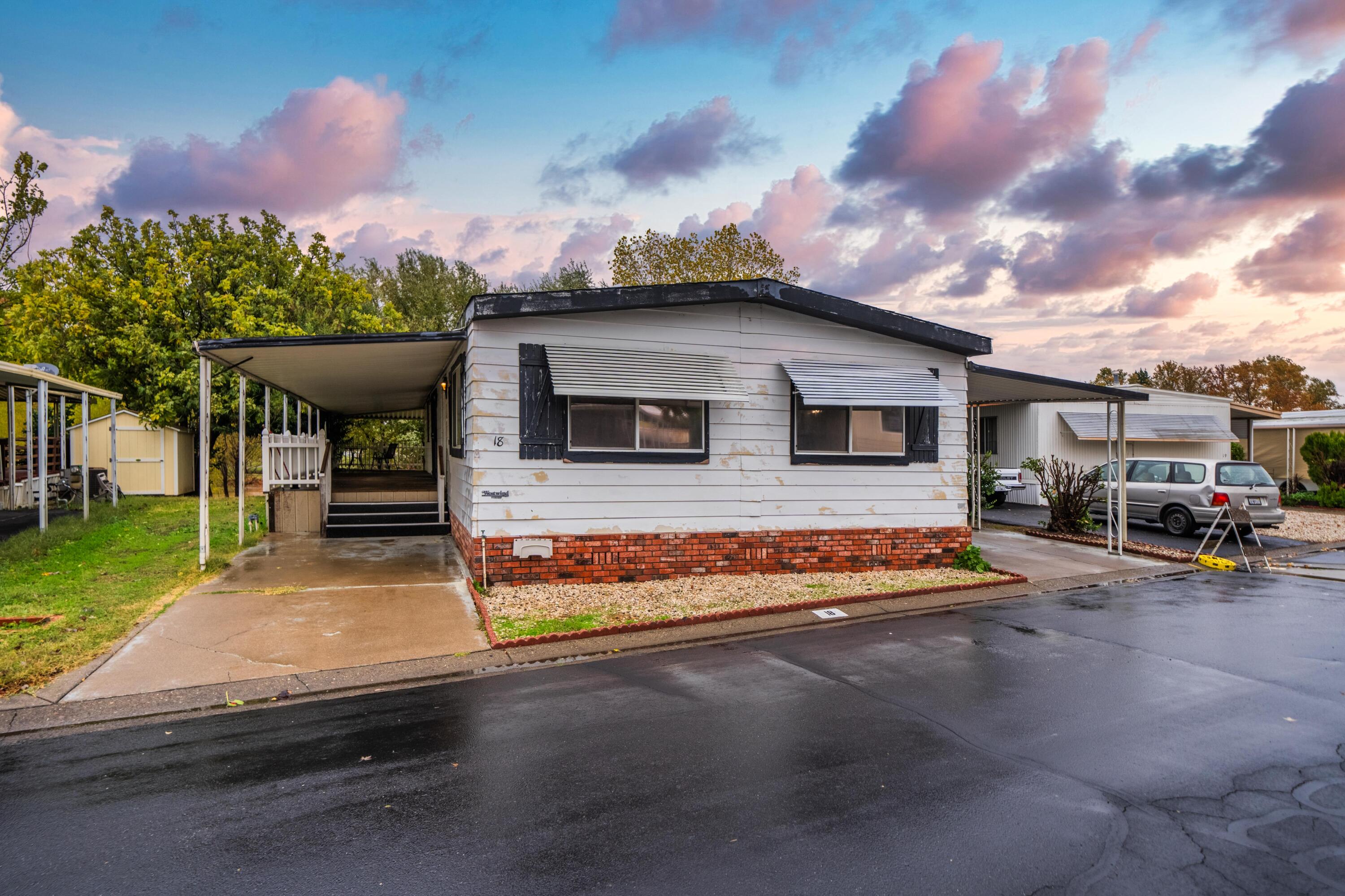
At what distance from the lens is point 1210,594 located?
9.10m

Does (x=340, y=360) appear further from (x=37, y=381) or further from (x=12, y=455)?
(x=12, y=455)

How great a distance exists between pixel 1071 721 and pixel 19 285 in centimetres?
2725

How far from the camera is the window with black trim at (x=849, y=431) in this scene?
9508 mm

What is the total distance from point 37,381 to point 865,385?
601 inches

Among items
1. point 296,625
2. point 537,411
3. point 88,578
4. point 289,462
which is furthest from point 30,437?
point 537,411

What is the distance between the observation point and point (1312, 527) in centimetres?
1600

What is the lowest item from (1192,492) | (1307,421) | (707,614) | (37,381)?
(707,614)

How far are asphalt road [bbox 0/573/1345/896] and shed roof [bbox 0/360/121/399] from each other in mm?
11049

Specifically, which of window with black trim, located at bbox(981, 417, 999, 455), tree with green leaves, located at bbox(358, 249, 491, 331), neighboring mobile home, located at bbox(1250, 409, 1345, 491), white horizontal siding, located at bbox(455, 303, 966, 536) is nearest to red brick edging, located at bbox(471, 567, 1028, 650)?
white horizontal siding, located at bbox(455, 303, 966, 536)

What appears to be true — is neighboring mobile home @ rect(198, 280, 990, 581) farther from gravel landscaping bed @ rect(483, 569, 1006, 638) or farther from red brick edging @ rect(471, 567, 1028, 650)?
red brick edging @ rect(471, 567, 1028, 650)

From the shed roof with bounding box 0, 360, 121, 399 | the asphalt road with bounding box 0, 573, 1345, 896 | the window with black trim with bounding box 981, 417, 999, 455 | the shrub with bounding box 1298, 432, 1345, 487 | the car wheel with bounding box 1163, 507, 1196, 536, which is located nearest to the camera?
the asphalt road with bounding box 0, 573, 1345, 896

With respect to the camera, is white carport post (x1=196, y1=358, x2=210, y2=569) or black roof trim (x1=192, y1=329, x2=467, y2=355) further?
white carport post (x1=196, y1=358, x2=210, y2=569)

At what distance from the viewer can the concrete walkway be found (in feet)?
34.4

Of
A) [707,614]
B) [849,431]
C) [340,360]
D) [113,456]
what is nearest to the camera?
[707,614]
